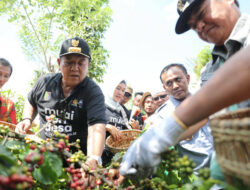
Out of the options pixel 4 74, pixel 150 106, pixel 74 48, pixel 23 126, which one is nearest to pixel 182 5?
pixel 74 48

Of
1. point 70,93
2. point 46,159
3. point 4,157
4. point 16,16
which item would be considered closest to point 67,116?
point 70,93

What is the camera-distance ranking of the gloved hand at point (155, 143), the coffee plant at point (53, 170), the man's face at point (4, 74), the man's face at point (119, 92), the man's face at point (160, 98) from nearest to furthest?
the coffee plant at point (53, 170) → the gloved hand at point (155, 143) → the man's face at point (4, 74) → the man's face at point (119, 92) → the man's face at point (160, 98)

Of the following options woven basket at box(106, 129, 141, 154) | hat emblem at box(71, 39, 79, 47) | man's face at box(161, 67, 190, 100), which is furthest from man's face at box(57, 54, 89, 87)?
man's face at box(161, 67, 190, 100)

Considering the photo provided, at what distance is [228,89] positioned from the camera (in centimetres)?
70

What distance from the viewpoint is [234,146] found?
0.61m

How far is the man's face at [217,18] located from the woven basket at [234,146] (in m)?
1.16

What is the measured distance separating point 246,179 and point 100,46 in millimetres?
12701

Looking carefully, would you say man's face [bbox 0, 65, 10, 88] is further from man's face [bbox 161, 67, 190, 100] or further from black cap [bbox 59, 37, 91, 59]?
man's face [bbox 161, 67, 190, 100]

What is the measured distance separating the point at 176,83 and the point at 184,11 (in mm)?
1472

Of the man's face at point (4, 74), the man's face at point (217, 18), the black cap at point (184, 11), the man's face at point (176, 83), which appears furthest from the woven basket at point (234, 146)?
the man's face at point (4, 74)

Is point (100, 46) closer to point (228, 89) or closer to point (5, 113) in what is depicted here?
point (5, 113)

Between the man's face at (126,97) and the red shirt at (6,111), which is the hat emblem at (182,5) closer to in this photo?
the red shirt at (6,111)

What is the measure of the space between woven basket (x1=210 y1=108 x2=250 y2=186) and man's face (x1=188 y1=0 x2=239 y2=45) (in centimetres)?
116

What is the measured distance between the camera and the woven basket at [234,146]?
0.56 meters
